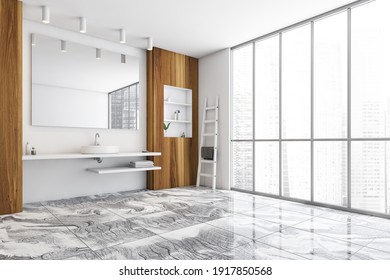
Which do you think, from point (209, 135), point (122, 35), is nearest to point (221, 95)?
point (209, 135)

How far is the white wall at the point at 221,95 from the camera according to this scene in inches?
201

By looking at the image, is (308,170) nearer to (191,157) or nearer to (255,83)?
(255,83)

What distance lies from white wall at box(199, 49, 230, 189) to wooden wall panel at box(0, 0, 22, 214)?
332 centimetres

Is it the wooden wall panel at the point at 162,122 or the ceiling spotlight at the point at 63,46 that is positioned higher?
the ceiling spotlight at the point at 63,46

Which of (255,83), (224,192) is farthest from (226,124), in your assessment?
(224,192)

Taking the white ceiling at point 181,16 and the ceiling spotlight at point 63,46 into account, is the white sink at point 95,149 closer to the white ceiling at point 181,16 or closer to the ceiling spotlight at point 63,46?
the ceiling spotlight at point 63,46

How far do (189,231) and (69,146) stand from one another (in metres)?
2.65

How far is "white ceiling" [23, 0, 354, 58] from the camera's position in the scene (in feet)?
11.2

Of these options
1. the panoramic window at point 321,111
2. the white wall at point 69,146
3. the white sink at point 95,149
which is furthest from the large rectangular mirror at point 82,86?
the panoramic window at point 321,111

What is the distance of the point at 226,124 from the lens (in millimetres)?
5105

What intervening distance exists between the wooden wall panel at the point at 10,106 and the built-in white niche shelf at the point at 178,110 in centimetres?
258

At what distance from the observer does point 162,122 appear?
5.07 m

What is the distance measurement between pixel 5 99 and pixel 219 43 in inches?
138

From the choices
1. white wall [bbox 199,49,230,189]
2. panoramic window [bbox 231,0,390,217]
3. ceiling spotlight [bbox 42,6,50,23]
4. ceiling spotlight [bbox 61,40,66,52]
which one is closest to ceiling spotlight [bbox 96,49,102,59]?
ceiling spotlight [bbox 61,40,66,52]
